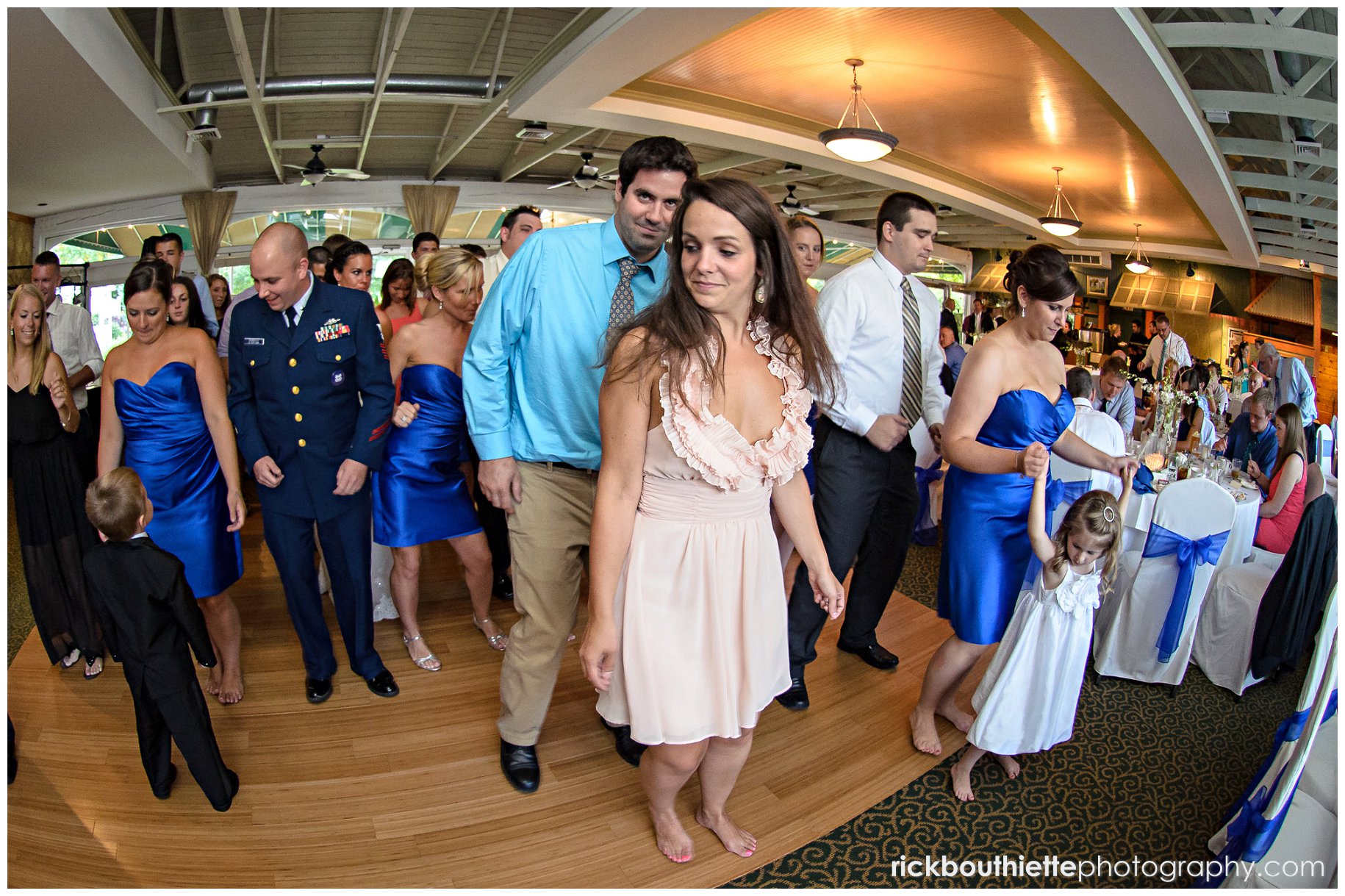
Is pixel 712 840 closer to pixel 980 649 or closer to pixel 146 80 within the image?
pixel 980 649

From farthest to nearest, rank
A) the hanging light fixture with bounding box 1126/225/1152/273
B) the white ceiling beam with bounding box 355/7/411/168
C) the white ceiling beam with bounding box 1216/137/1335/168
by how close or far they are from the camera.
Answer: the hanging light fixture with bounding box 1126/225/1152/273
the white ceiling beam with bounding box 1216/137/1335/168
the white ceiling beam with bounding box 355/7/411/168

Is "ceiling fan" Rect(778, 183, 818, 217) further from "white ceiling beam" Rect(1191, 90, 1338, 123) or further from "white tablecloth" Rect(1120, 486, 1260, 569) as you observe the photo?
"white tablecloth" Rect(1120, 486, 1260, 569)

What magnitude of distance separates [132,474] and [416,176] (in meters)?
15.2

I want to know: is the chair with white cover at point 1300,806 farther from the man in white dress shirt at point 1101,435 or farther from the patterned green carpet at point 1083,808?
the man in white dress shirt at point 1101,435

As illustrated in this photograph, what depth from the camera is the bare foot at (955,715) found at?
2.82 meters

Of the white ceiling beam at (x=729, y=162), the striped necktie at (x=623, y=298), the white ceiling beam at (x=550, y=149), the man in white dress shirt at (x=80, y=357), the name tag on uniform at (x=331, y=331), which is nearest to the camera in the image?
the striped necktie at (x=623, y=298)

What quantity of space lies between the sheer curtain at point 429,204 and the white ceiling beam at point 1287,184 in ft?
41.3

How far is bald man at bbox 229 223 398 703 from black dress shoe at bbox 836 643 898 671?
193 centimetres

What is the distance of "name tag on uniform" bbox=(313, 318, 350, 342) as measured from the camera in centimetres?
265

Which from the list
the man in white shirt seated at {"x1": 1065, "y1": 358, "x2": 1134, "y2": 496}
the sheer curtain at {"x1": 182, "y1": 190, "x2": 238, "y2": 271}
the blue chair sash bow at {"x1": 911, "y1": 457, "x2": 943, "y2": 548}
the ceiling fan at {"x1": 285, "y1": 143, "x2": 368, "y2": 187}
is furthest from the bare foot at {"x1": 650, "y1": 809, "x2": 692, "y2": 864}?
the sheer curtain at {"x1": 182, "y1": 190, "x2": 238, "y2": 271}

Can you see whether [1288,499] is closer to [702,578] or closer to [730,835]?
[730,835]

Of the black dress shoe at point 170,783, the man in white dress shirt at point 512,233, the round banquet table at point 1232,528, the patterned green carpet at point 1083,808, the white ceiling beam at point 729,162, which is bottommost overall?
the patterned green carpet at point 1083,808

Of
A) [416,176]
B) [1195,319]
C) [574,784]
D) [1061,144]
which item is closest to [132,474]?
[574,784]

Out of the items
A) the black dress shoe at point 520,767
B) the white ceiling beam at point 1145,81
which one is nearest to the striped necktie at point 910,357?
the black dress shoe at point 520,767
